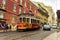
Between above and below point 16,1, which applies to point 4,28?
below

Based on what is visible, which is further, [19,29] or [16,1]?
[16,1]

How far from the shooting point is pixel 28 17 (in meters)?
45.0

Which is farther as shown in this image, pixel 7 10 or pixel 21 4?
pixel 21 4

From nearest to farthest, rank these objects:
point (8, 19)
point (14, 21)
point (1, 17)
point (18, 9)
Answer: point (1, 17), point (8, 19), point (14, 21), point (18, 9)

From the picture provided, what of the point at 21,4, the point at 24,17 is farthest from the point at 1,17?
the point at 21,4

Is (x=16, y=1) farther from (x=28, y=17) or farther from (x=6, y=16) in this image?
(x=28, y=17)

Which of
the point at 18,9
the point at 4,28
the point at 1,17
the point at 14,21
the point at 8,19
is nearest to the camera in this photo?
the point at 4,28

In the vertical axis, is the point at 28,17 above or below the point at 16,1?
below

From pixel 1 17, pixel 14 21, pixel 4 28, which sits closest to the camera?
pixel 4 28

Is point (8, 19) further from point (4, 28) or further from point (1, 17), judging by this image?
point (4, 28)

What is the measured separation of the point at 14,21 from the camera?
56312 millimetres

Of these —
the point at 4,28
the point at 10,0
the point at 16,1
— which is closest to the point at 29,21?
the point at 4,28

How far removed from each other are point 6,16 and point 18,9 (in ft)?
37.2

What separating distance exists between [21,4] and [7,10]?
1282 cm
